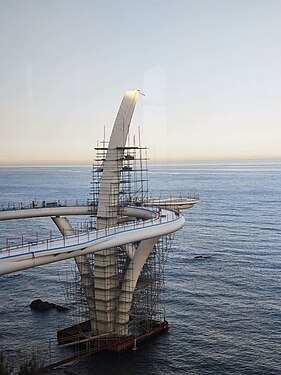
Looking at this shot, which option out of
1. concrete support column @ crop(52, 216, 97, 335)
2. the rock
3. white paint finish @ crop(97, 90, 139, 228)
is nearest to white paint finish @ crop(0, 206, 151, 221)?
concrete support column @ crop(52, 216, 97, 335)

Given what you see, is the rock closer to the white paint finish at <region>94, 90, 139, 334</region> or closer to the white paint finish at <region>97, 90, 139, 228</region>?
the white paint finish at <region>94, 90, 139, 334</region>

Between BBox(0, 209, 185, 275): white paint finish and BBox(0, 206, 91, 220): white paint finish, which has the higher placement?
BBox(0, 206, 91, 220): white paint finish

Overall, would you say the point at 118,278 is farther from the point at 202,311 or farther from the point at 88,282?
the point at 202,311

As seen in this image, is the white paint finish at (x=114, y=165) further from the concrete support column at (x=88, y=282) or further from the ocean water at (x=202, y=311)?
the ocean water at (x=202, y=311)

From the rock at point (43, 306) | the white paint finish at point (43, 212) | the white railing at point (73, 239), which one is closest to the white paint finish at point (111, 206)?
the white railing at point (73, 239)

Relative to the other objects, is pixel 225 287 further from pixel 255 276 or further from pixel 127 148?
pixel 127 148

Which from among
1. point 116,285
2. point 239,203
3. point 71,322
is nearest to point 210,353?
point 116,285

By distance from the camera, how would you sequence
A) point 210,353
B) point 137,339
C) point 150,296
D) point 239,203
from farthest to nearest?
point 239,203 < point 150,296 < point 137,339 < point 210,353

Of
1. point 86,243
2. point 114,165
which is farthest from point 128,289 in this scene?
point 114,165
